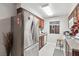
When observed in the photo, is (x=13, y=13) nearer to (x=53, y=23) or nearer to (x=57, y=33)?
(x=53, y=23)

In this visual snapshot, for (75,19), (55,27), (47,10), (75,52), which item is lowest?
(75,52)

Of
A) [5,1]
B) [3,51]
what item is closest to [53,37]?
[3,51]

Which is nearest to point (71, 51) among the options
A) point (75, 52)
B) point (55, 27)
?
point (75, 52)

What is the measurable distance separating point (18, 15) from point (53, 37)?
0.73m

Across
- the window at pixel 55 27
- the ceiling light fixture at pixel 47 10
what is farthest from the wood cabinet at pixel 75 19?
the ceiling light fixture at pixel 47 10

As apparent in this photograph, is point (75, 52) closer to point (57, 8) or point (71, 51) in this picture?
point (71, 51)

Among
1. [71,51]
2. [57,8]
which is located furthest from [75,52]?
[57,8]

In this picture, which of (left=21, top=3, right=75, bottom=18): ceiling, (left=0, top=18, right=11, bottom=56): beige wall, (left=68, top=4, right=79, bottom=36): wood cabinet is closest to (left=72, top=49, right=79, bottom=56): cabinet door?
(left=68, top=4, right=79, bottom=36): wood cabinet

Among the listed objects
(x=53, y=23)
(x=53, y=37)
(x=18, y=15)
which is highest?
(x=18, y=15)

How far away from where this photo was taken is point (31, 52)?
188 cm

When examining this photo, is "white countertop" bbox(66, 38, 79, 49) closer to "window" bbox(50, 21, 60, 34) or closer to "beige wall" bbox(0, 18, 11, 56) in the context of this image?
"window" bbox(50, 21, 60, 34)

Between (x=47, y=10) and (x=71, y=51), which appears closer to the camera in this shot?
(x=71, y=51)

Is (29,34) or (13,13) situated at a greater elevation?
(13,13)

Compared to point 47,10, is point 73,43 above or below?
below
